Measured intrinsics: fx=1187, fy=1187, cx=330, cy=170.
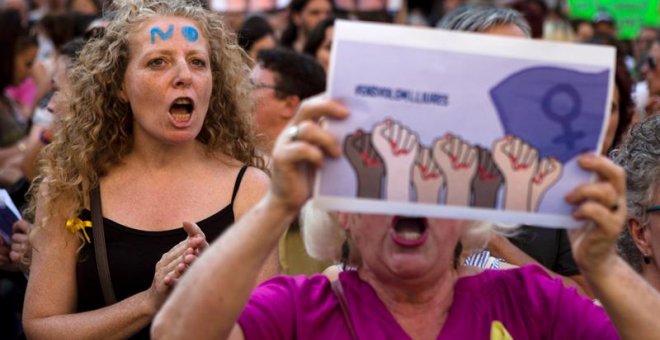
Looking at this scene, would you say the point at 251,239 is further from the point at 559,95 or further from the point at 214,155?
the point at 214,155

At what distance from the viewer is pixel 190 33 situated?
389cm

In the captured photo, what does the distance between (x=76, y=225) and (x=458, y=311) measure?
1.45 meters

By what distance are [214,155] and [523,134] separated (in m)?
1.73

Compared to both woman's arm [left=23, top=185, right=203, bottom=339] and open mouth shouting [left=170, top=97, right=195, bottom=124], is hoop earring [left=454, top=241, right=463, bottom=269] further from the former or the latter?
open mouth shouting [left=170, top=97, right=195, bottom=124]

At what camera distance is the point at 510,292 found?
9.07 ft

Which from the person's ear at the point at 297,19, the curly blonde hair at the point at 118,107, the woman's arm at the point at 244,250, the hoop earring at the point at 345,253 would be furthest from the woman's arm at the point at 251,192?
the person's ear at the point at 297,19

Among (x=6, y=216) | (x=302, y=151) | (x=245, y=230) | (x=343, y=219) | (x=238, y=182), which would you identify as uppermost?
(x=302, y=151)

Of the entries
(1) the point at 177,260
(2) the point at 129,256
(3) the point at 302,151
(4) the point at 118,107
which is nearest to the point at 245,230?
(3) the point at 302,151

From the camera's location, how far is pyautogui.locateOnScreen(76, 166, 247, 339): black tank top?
361cm

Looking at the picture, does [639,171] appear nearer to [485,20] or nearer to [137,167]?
[137,167]

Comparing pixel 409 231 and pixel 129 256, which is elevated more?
Result: pixel 409 231

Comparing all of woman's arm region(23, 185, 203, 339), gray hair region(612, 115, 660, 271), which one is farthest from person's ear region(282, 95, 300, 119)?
gray hair region(612, 115, 660, 271)

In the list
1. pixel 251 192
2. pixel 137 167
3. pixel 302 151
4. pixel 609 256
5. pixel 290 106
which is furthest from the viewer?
pixel 290 106

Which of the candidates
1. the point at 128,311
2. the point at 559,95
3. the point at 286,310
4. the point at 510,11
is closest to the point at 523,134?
the point at 559,95
